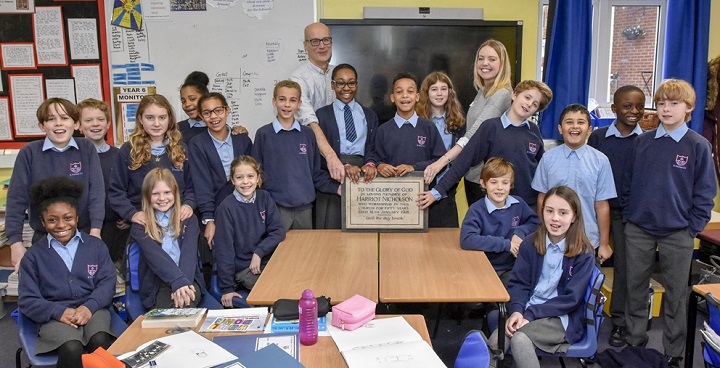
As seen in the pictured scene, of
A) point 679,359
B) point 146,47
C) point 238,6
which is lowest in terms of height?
point 679,359

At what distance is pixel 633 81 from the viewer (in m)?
5.25

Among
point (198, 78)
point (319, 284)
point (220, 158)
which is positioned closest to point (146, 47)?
point (198, 78)

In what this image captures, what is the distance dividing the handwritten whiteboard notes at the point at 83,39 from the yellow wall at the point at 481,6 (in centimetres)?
197

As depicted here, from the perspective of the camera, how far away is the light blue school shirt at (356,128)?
158 inches

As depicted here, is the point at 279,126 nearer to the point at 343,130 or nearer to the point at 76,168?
the point at 343,130

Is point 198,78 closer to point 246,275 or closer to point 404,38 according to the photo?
point 404,38

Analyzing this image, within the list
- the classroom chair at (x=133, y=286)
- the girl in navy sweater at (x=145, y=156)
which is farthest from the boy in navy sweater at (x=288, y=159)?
the classroom chair at (x=133, y=286)

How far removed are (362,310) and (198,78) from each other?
3.27 meters

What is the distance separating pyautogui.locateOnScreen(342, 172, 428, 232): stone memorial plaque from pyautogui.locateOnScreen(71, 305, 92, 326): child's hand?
4.94 ft

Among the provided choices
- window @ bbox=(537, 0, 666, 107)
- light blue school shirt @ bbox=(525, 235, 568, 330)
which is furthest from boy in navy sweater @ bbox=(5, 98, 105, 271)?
window @ bbox=(537, 0, 666, 107)

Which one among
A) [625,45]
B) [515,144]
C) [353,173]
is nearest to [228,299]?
[353,173]

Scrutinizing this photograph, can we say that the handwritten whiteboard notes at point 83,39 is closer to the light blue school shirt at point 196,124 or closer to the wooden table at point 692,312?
the light blue school shirt at point 196,124

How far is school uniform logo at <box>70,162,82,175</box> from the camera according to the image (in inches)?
130

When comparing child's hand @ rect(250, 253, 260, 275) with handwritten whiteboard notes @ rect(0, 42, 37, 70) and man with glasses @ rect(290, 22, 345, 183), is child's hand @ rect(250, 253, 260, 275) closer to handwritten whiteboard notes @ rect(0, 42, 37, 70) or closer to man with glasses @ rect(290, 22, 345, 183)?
man with glasses @ rect(290, 22, 345, 183)
